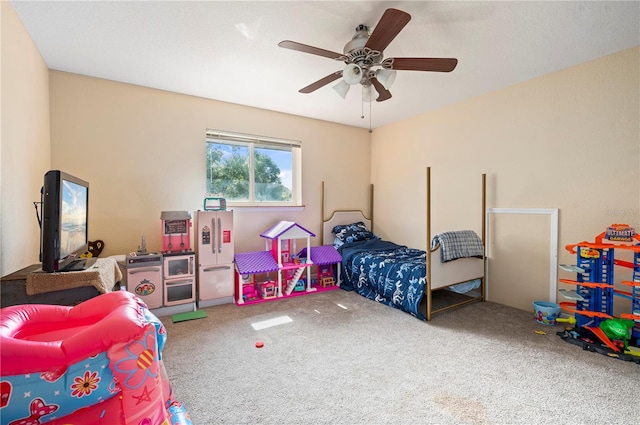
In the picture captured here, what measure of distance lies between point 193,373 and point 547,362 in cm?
250

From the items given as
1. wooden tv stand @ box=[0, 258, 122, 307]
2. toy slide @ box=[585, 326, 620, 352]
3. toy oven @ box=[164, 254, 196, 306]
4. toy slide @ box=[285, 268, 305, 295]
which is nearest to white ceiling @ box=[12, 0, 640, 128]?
wooden tv stand @ box=[0, 258, 122, 307]

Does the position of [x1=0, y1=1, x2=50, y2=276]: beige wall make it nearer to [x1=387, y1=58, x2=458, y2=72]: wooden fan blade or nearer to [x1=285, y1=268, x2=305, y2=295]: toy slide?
[x1=285, y1=268, x2=305, y2=295]: toy slide

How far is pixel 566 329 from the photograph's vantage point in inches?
98.7

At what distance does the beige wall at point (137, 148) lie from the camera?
9.45ft

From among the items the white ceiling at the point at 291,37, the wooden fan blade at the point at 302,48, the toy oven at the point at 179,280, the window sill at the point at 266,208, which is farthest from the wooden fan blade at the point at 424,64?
the toy oven at the point at 179,280

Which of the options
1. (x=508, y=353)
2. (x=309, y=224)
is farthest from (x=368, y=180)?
(x=508, y=353)

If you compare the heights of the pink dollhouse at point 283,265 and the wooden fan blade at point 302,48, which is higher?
the wooden fan blade at point 302,48

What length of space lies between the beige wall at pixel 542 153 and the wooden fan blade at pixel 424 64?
1623 millimetres

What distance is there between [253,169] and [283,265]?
1.39 meters

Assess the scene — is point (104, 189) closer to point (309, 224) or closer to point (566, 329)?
point (309, 224)

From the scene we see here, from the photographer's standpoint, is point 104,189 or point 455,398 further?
point 104,189

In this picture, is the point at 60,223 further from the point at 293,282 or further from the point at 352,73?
the point at 293,282

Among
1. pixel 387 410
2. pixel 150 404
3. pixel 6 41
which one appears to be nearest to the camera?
pixel 150 404

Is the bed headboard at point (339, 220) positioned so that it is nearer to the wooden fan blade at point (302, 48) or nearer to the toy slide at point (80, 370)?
the wooden fan blade at point (302, 48)
